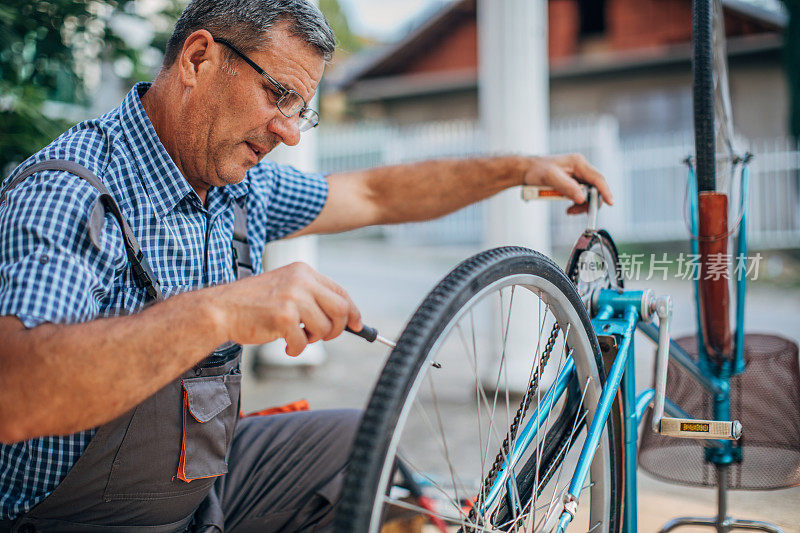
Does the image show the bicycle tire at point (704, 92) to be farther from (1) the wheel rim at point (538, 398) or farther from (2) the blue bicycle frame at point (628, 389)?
(1) the wheel rim at point (538, 398)

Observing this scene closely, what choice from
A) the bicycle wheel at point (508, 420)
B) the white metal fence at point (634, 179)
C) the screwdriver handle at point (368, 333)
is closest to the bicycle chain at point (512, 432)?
the bicycle wheel at point (508, 420)

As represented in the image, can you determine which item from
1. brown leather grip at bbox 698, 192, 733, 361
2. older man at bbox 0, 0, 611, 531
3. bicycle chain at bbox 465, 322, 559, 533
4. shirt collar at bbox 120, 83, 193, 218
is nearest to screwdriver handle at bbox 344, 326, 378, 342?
older man at bbox 0, 0, 611, 531

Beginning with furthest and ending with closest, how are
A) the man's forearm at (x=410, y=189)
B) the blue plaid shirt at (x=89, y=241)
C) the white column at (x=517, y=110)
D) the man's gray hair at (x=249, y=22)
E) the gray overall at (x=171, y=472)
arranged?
the white column at (x=517, y=110), the man's forearm at (x=410, y=189), the man's gray hair at (x=249, y=22), the gray overall at (x=171, y=472), the blue plaid shirt at (x=89, y=241)

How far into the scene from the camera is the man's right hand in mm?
1001

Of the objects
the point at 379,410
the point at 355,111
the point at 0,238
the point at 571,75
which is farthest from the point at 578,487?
the point at 355,111

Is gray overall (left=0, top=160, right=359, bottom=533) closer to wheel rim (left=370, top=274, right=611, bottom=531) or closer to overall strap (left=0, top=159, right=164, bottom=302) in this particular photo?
overall strap (left=0, top=159, right=164, bottom=302)

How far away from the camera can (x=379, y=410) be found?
0.90 m

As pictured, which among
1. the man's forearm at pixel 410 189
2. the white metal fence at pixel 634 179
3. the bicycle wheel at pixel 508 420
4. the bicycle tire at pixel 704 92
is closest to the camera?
the bicycle wheel at pixel 508 420

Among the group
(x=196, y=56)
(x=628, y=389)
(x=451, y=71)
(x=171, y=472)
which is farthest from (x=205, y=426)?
(x=451, y=71)

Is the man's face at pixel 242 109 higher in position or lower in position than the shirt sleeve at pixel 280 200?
higher

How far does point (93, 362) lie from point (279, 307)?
251mm

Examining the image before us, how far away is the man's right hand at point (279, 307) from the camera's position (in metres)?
1.00

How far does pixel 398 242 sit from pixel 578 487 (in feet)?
32.5

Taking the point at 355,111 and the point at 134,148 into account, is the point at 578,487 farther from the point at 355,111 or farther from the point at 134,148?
the point at 355,111
